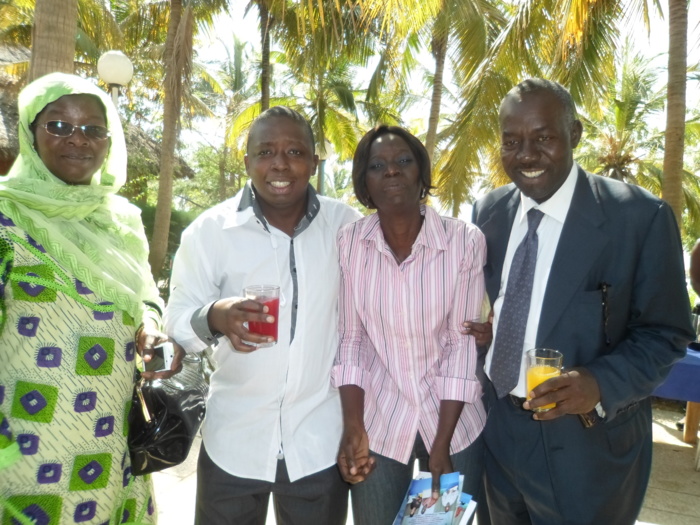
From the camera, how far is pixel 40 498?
1976 millimetres

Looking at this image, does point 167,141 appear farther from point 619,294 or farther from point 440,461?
point 619,294

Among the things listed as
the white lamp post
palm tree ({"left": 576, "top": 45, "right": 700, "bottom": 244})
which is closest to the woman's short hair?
the white lamp post

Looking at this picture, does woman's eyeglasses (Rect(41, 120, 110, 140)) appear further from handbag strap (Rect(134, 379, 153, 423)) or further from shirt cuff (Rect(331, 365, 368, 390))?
shirt cuff (Rect(331, 365, 368, 390))

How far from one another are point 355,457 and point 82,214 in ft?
4.65

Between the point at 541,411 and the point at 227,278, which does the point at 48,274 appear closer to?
the point at 227,278

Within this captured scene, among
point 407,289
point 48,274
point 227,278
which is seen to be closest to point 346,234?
point 407,289

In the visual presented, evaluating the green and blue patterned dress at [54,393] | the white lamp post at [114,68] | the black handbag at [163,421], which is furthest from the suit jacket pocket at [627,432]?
the white lamp post at [114,68]

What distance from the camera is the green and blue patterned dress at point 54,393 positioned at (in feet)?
6.39

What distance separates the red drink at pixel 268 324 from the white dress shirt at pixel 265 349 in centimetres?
27

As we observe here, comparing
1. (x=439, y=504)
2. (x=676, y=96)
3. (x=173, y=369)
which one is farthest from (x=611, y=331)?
(x=676, y=96)

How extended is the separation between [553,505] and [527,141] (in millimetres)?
1352

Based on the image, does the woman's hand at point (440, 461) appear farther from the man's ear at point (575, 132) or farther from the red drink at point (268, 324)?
the man's ear at point (575, 132)

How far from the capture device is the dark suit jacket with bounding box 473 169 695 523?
1.93 metres

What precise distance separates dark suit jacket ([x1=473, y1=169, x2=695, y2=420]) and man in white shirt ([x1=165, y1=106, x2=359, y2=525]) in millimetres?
887
